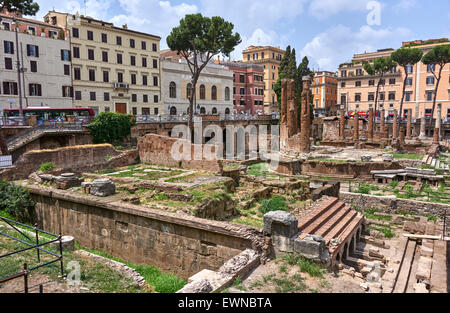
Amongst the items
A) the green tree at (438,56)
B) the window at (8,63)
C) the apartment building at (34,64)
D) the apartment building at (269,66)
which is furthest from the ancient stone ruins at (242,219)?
the apartment building at (269,66)

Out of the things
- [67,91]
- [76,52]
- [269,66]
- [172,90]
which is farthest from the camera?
[269,66]

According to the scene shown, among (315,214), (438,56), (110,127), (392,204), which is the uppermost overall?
(438,56)

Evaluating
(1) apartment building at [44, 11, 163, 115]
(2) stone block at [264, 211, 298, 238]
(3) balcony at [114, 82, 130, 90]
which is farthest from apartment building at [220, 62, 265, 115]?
(2) stone block at [264, 211, 298, 238]

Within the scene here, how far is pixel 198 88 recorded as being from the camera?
4691 centimetres

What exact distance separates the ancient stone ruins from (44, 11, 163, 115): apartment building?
15826 mm

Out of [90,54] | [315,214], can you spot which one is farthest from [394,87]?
[315,214]

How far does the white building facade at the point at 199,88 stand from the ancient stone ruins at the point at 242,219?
2104cm

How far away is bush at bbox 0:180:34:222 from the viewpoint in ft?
48.5

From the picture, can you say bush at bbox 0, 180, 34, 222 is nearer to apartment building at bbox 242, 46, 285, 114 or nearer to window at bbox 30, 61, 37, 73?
window at bbox 30, 61, 37, 73

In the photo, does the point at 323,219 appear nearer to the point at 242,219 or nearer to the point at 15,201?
the point at 242,219

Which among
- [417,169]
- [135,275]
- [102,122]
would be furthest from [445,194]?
[102,122]

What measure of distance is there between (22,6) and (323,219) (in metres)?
24.3
